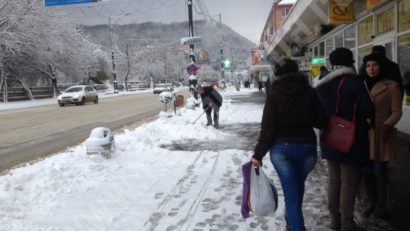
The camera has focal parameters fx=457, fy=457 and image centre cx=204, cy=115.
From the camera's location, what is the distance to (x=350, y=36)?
15977 millimetres

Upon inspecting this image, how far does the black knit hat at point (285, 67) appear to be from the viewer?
4125 mm

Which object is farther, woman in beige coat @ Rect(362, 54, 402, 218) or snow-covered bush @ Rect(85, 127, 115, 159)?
snow-covered bush @ Rect(85, 127, 115, 159)

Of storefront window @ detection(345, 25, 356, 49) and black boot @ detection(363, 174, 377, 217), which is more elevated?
storefront window @ detection(345, 25, 356, 49)

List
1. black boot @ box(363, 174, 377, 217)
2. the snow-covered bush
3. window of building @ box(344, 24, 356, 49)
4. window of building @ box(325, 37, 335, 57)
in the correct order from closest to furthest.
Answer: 1. black boot @ box(363, 174, 377, 217)
2. the snow-covered bush
3. window of building @ box(344, 24, 356, 49)
4. window of building @ box(325, 37, 335, 57)

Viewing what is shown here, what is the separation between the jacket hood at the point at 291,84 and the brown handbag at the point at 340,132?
17.0 inches

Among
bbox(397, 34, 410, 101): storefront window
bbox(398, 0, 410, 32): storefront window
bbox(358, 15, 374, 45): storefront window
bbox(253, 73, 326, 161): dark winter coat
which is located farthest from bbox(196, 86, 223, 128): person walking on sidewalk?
bbox(253, 73, 326, 161): dark winter coat

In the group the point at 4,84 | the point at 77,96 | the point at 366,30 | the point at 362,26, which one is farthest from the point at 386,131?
the point at 4,84

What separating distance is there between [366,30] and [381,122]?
982 centimetres

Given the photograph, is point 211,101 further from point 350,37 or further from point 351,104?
point 351,104

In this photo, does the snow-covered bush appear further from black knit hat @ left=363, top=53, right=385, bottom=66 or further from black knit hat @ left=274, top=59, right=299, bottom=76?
black knit hat @ left=363, top=53, right=385, bottom=66

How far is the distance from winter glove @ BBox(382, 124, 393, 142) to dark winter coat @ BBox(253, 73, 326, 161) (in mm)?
1116

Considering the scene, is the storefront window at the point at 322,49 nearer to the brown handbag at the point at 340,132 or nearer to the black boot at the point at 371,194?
the black boot at the point at 371,194

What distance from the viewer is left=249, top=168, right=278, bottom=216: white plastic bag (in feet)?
14.0

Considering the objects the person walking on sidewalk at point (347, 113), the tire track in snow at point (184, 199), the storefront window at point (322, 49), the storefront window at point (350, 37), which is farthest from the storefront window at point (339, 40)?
the person walking on sidewalk at point (347, 113)
